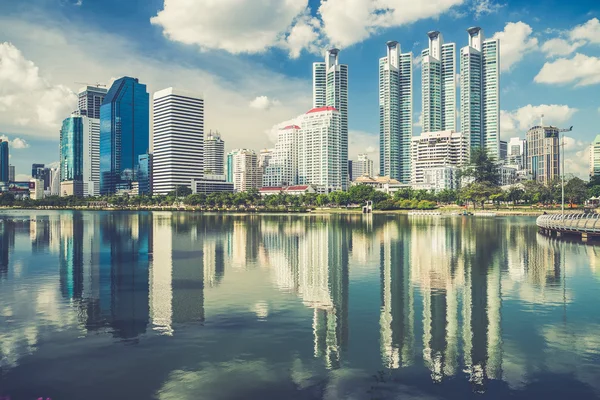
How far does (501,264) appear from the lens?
48.1m

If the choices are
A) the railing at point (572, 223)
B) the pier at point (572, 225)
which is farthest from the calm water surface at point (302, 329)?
the pier at point (572, 225)

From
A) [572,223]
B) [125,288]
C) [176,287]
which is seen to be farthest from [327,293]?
[572,223]

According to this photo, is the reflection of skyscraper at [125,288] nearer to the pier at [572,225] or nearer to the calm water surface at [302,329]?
the calm water surface at [302,329]

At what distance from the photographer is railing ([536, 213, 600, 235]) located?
228 ft

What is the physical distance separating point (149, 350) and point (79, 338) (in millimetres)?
4902

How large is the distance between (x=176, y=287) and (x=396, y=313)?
18655 mm

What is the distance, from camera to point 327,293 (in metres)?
34.6

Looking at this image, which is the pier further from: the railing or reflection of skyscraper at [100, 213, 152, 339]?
reflection of skyscraper at [100, 213, 152, 339]

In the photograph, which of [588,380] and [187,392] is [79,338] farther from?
[588,380]

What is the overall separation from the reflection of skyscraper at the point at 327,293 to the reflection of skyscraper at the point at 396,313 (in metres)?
2.34

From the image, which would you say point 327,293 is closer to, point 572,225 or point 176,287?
point 176,287

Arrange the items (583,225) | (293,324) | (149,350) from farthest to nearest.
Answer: (583,225) < (293,324) < (149,350)

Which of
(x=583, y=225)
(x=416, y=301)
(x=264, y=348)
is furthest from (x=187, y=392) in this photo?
(x=583, y=225)

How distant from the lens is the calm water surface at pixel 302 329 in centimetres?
1841
